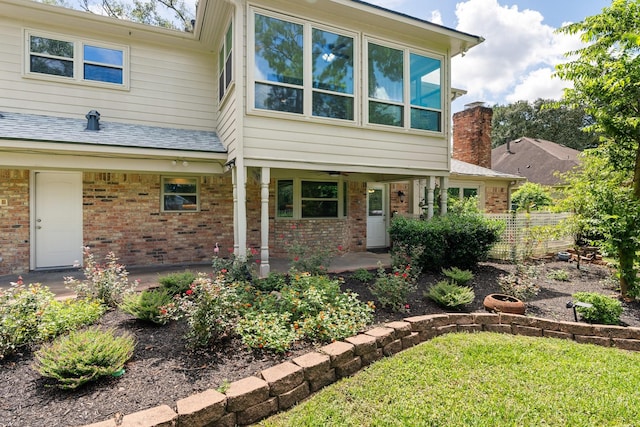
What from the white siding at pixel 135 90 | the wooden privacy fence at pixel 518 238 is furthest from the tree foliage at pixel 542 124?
the white siding at pixel 135 90

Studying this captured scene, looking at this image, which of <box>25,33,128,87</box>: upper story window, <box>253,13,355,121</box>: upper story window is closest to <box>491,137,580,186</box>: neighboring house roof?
<box>253,13,355,121</box>: upper story window

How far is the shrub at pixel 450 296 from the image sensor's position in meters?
4.54

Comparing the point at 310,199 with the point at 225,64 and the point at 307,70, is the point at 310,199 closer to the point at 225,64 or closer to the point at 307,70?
the point at 307,70

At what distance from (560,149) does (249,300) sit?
87.5 ft

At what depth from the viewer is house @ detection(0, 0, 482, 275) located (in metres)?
5.91

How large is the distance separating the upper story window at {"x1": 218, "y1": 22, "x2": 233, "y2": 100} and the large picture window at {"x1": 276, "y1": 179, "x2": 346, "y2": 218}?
107 inches

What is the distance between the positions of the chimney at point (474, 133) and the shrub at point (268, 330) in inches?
519

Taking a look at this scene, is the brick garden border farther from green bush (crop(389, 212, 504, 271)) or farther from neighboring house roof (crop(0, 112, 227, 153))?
neighboring house roof (crop(0, 112, 227, 153))

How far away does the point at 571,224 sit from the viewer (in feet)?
22.3

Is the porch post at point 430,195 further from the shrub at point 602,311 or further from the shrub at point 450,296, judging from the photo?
the shrub at point 602,311

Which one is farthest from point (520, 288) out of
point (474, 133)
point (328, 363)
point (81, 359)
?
point (474, 133)

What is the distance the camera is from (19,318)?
3.15 metres

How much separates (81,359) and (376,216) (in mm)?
8764

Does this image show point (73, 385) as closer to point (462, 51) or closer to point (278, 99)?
point (278, 99)
